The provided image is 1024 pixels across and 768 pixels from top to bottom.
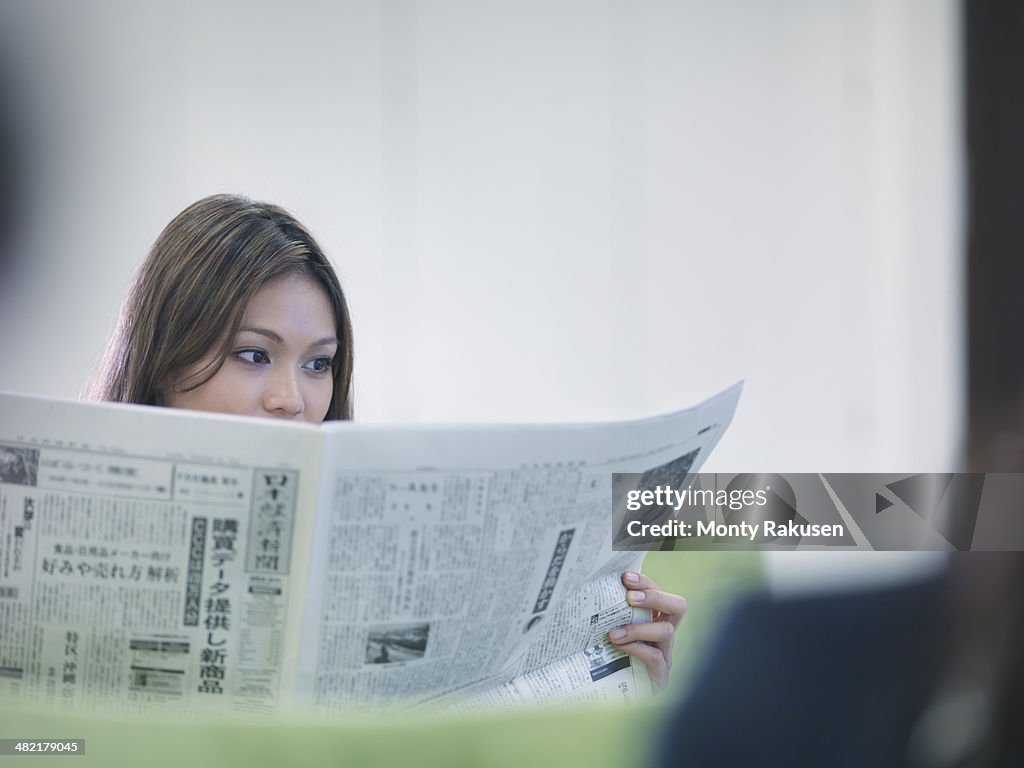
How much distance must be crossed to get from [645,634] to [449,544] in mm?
233

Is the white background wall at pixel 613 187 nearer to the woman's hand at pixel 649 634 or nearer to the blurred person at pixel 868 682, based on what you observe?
the woman's hand at pixel 649 634

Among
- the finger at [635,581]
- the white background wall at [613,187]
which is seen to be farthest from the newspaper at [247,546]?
the white background wall at [613,187]

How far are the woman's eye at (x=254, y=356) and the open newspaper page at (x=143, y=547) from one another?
39cm

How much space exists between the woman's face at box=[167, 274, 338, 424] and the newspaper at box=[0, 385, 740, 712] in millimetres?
377

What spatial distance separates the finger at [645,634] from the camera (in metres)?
0.78

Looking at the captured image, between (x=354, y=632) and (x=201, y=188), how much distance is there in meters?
A: 1.36

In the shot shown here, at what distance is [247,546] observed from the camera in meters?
0.60

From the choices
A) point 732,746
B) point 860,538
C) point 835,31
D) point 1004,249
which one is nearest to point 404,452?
point 732,746

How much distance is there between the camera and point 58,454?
598 millimetres

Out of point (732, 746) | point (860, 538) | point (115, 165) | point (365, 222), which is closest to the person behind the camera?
point (732, 746)

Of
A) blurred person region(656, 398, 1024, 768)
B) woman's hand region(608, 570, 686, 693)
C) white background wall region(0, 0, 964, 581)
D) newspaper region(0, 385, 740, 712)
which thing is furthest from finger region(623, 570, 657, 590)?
white background wall region(0, 0, 964, 581)

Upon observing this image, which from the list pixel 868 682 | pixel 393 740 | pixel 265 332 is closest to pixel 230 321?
pixel 265 332

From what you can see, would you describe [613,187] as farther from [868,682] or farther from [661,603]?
[868,682]

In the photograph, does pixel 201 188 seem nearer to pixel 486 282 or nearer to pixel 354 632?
pixel 486 282
